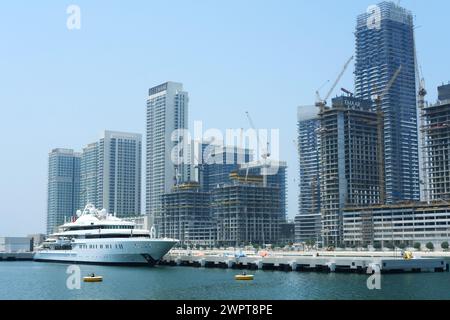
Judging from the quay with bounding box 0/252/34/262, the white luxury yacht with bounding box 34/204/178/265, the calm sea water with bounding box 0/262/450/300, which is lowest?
the quay with bounding box 0/252/34/262

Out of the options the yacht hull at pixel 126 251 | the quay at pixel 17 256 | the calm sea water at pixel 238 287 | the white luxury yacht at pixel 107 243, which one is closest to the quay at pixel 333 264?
the calm sea water at pixel 238 287

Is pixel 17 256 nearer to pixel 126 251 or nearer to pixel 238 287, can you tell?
pixel 126 251

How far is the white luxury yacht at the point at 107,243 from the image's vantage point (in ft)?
422

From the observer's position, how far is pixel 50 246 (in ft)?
537

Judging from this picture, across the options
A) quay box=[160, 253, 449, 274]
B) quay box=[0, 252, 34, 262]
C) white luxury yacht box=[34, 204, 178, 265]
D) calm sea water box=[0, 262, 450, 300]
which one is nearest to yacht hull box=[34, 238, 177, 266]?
white luxury yacht box=[34, 204, 178, 265]

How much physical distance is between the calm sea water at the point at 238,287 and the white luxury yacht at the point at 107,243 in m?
27.3

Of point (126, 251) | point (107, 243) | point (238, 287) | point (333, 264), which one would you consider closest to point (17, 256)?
point (107, 243)

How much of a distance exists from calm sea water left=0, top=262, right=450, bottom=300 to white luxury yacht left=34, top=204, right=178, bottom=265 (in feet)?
89.5

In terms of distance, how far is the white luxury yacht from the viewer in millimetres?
128625

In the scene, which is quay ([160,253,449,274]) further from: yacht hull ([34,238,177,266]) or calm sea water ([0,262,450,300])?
yacht hull ([34,238,177,266])

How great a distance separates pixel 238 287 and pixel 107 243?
5817cm

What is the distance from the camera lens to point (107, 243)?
431ft
